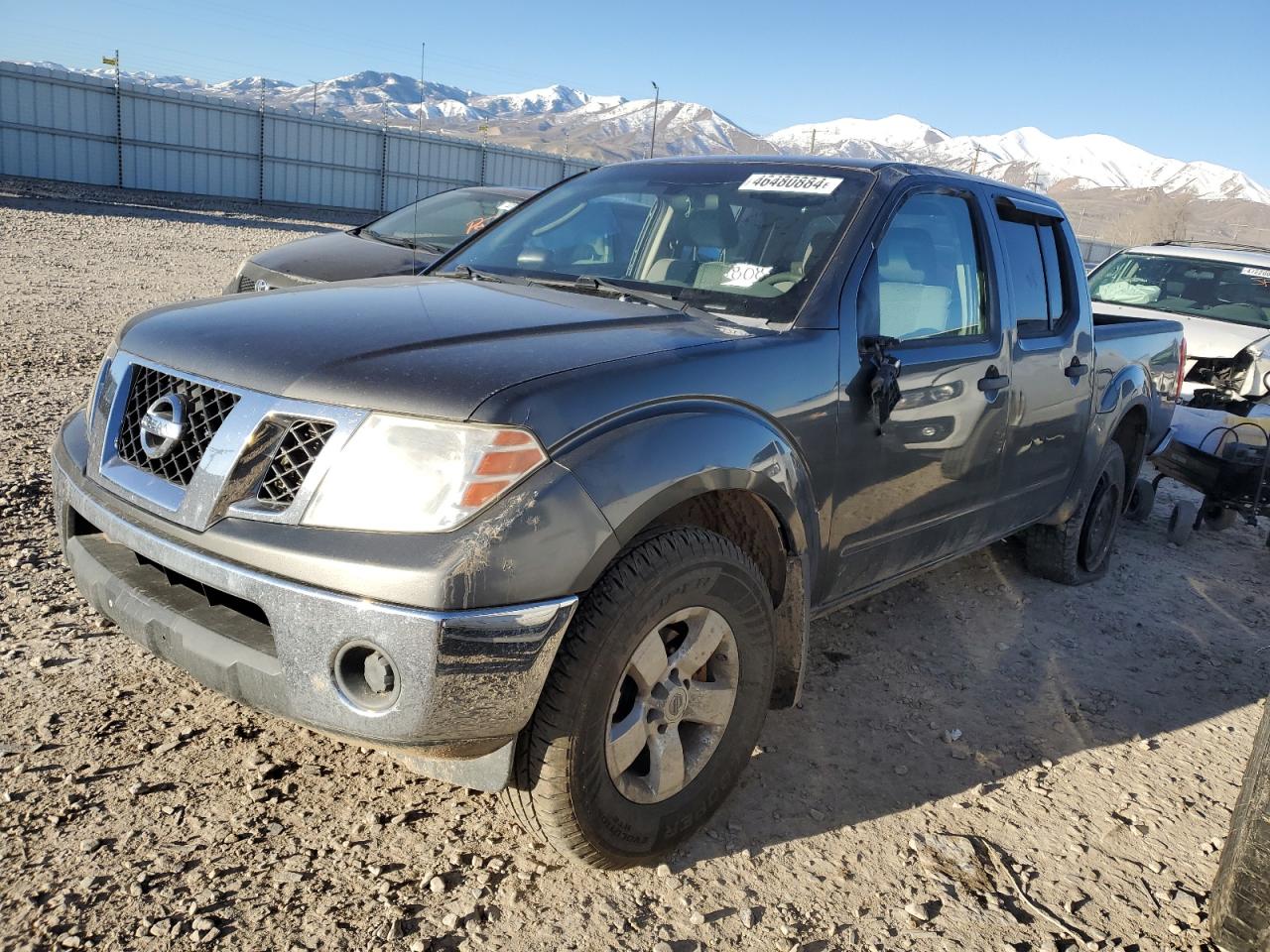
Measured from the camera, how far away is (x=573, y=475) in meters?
2.22

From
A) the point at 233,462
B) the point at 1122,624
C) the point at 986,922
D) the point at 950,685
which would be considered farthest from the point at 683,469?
the point at 1122,624

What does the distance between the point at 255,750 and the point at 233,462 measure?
3.59 feet

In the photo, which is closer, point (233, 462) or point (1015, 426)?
point (233, 462)

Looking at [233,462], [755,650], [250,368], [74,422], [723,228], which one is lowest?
[755,650]

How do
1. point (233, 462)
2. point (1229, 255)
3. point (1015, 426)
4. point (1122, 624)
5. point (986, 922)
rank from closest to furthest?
point (233, 462), point (986, 922), point (1015, 426), point (1122, 624), point (1229, 255)

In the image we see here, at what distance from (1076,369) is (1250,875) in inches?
92.8

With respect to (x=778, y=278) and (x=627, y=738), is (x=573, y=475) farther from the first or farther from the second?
(x=778, y=278)

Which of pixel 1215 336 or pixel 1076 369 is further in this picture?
pixel 1215 336

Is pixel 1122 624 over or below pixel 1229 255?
below

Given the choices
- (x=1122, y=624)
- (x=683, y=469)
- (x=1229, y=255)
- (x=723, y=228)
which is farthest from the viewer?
(x=1229, y=255)

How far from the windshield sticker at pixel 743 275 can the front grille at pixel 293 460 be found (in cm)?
148

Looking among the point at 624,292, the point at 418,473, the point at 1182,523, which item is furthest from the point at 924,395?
the point at 1182,523

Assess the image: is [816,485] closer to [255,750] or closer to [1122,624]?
[255,750]

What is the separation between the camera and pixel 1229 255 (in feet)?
31.7
